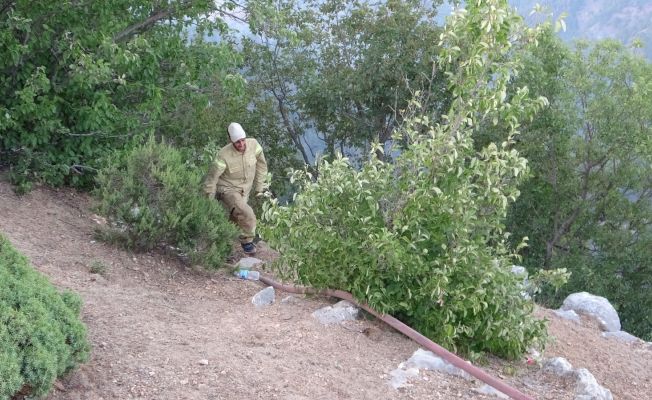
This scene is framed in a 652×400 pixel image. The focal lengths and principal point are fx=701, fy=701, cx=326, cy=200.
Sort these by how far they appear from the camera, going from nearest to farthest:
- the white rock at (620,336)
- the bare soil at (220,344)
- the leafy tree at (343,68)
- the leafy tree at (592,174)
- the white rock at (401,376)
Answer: the bare soil at (220,344) < the white rock at (401,376) < the white rock at (620,336) < the leafy tree at (343,68) < the leafy tree at (592,174)

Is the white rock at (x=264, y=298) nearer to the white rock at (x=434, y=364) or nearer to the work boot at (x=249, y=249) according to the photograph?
the white rock at (x=434, y=364)

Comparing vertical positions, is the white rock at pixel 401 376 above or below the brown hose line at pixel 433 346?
below

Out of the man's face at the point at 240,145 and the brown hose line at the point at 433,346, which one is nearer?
the brown hose line at the point at 433,346

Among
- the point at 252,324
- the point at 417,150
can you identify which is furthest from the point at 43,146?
the point at 417,150

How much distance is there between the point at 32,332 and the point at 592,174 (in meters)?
16.0

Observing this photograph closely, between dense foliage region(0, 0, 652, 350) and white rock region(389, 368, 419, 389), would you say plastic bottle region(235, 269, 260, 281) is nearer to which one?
dense foliage region(0, 0, 652, 350)

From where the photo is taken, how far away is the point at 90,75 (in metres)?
7.51

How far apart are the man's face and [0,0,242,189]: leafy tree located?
3.99ft

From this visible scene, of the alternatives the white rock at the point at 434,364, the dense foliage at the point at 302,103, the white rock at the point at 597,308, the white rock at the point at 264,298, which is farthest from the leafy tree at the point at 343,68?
the white rock at the point at 434,364

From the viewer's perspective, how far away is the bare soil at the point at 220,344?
4.00 metres

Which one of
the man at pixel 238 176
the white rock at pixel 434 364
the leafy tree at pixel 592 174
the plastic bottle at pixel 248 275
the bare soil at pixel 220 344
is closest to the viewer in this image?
the bare soil at pixel 220 344

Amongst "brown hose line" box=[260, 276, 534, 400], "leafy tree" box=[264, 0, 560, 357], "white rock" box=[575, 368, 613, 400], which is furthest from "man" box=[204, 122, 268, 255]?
"white rock" box=[575, 368, 613, 400]

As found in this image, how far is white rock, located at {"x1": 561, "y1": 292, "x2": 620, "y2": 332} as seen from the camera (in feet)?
26.8

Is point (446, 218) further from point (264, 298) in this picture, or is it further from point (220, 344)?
point (220, 344)
